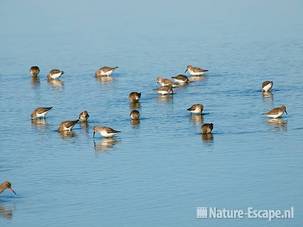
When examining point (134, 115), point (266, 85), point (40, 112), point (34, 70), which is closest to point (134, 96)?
point (134, 115)

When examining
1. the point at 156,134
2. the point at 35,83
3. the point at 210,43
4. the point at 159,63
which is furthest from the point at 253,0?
the point at 156,134

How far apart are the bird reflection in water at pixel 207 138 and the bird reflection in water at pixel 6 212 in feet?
23.1

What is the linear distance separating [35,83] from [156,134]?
1191cm

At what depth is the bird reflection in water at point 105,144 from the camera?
26.9m

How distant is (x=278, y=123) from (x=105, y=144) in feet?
17.1

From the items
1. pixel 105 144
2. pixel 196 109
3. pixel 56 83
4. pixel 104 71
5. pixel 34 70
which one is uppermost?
pixel 34 70

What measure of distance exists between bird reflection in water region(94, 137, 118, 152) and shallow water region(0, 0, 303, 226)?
0.34 feet

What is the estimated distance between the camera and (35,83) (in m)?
39.0

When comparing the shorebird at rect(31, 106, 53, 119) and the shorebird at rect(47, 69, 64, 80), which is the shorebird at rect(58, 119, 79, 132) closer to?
the shorebird at rect(31, 106, 53, 119)

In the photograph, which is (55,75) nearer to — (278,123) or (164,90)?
(164,90)

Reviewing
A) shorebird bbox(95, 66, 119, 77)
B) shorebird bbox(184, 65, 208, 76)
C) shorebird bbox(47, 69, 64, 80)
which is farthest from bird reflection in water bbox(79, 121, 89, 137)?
shorebird bbox(184, 65, 208, 76)

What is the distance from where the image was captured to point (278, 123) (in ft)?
95.7

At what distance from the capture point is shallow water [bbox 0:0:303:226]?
70.9 feet

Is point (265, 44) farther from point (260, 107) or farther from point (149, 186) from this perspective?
point (149, 186)
